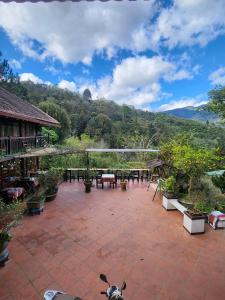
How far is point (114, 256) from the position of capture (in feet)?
18.0

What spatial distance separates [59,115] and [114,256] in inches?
778

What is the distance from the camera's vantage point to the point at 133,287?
14.3 feet

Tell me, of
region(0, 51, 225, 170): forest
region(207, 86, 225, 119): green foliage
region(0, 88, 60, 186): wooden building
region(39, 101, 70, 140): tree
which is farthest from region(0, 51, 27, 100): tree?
region(207, 86, 225, 119): green foliage

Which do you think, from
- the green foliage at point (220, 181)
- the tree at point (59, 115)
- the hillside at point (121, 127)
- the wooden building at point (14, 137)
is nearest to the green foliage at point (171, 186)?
the green foliage at point (220, 181)

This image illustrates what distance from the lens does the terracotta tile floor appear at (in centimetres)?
433

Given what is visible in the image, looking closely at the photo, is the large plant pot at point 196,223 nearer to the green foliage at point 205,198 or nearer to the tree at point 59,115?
the green foliage at point 205,198

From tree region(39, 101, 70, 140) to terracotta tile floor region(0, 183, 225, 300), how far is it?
52.1ft

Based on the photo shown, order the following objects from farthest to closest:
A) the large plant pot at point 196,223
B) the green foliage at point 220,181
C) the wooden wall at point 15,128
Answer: the green foliage at point 220,181 < the wooden wall at point 15,128 < the large plant pot at point 196,223

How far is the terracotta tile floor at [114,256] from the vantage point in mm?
4332

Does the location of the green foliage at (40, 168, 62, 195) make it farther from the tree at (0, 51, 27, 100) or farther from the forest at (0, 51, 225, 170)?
the tree at (0, 51, 27, 100)

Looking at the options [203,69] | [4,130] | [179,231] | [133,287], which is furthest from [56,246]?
[203,69]

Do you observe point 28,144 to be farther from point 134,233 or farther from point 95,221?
point 134,233

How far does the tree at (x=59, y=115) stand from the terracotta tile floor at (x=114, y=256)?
52.1 feet

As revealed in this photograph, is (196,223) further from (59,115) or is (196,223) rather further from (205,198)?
(59,115)
